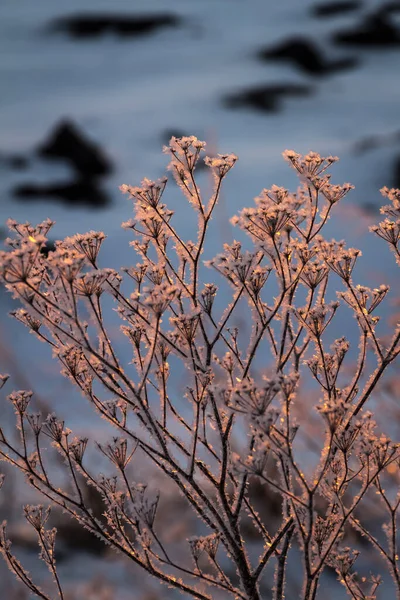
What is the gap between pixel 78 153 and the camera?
51.8 feet

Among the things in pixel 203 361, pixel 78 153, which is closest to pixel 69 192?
pixel 78 153

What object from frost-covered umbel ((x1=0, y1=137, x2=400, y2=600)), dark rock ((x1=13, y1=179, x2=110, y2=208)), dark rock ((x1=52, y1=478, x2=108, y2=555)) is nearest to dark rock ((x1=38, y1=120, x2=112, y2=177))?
dark rock ((x1=13, y1=179, x2=110, y2=208))

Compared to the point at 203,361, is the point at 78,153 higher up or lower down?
higher up

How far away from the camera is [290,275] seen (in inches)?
110

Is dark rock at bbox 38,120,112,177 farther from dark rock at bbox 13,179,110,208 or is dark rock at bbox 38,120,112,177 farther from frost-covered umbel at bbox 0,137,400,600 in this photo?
frost-covered umbel at bbox 0,137,400,600

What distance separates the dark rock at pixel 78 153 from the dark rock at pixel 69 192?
1.28 ft

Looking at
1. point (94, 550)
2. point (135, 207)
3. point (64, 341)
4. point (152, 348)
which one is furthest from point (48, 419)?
point (94, 550)

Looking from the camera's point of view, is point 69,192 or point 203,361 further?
point 69,192

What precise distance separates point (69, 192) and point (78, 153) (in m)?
1.08

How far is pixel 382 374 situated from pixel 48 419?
1415mm

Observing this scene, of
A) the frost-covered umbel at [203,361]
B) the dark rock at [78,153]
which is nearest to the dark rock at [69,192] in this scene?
the dark rock at [78,153]

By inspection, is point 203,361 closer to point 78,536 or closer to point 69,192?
point 78,536

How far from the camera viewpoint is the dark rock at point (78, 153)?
1560 centimetres

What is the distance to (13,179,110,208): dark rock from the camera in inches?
596
